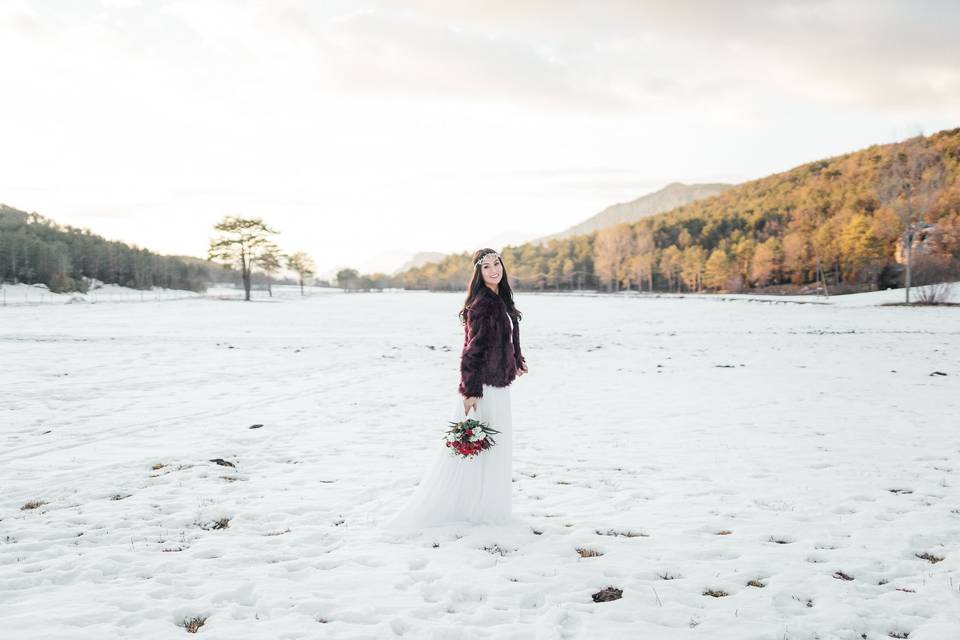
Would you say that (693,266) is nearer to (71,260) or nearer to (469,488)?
(469,488)

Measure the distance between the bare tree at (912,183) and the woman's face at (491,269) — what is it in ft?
183

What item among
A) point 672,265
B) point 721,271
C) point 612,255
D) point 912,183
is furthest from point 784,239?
point 912,183

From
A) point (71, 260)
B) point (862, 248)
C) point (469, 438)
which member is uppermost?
point (71, 260)

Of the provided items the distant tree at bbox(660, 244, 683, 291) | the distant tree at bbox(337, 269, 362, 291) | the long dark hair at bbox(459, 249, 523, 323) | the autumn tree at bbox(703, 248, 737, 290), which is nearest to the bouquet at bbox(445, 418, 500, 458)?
the long dark hair at bbox(459, 249, 523, 323)

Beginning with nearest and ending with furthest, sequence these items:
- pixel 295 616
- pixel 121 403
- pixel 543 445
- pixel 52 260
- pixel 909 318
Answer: pixel 295 616 → pixel 543 445 → pixel 121 403 → pixel 909 318 → pixel 52 260

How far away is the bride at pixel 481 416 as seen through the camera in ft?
17.0

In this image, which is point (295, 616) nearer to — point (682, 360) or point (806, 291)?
point (682, 360)

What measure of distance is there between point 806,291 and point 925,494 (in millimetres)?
88433

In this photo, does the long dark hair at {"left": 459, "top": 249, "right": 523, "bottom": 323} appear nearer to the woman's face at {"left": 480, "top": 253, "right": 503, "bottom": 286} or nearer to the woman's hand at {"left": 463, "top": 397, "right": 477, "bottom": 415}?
the woman's face at {"left": 480, "top": 253, "right": 503, "bottom": 286}

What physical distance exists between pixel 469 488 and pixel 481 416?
79 centimetres

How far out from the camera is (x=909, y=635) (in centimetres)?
343

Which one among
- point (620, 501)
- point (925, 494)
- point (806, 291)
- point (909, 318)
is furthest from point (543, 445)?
point (806, 291)

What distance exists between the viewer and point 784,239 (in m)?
96.9

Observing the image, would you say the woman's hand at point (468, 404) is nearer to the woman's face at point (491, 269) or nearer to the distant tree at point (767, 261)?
the woman's face at point (491, 269)
